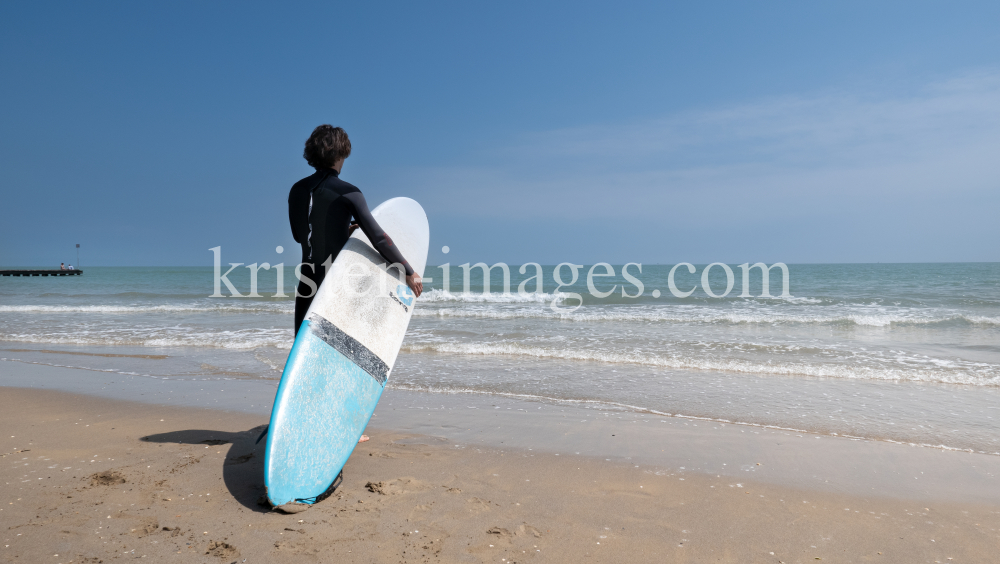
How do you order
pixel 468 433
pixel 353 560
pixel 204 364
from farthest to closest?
1. pixel 204 364
2. pixel 468 433
3. pixel 353 560

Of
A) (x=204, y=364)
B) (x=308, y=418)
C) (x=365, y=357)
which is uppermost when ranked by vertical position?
(x=365, y=357)

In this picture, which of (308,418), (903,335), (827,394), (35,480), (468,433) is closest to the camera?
(308,418)

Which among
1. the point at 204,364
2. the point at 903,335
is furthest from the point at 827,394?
the point at 204,364

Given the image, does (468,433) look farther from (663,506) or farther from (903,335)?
(903,335)

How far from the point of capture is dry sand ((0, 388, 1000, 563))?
6.11 feet

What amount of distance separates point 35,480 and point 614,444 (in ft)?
9.62

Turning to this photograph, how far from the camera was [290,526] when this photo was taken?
197cm

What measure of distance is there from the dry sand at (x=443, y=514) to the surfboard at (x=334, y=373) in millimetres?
142

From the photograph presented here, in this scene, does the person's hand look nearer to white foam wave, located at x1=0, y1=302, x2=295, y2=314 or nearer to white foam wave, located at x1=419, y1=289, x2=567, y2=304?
white foam wave, located at x1=0, y1=302, x2=295, y2=314

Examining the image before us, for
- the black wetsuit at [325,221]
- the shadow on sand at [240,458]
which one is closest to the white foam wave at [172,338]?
the shadow on sand at [240,458]

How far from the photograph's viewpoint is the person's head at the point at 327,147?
2500 millimetres

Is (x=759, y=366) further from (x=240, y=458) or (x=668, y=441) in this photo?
(x=240, y=458)

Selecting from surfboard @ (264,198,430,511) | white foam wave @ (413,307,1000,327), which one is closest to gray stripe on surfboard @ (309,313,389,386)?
surfboard @ (264,198,430,511)

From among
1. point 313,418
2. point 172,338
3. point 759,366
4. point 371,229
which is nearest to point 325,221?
point 371,229
